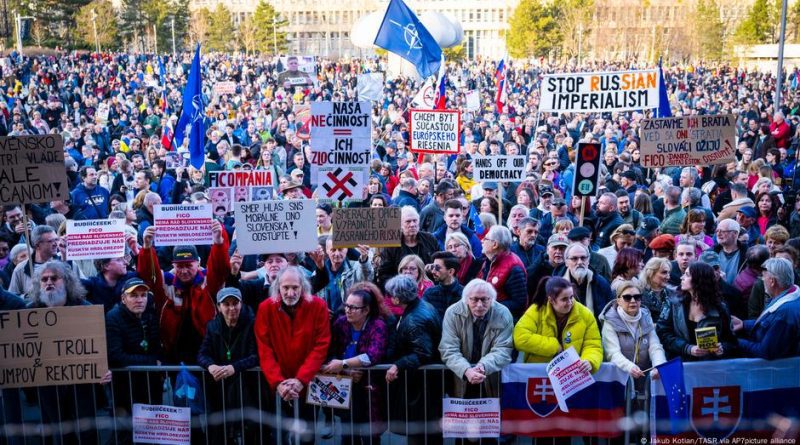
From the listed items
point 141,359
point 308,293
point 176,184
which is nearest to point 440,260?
point 308,293

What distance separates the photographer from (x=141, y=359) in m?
6.14

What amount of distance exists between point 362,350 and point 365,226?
1688 mm

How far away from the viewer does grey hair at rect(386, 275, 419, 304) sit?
20.3 ft

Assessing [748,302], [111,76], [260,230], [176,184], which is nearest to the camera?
[748,302]

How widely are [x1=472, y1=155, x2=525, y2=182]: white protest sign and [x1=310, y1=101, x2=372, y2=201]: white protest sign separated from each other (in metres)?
2.09

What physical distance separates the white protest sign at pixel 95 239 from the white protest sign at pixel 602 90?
18.1ft

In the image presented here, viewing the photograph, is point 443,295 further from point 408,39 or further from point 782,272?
point 408,39

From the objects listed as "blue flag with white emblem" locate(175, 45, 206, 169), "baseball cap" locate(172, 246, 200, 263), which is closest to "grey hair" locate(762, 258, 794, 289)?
"baseball cap" locate(172, 246, 200, 263)

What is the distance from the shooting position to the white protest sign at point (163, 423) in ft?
19.5

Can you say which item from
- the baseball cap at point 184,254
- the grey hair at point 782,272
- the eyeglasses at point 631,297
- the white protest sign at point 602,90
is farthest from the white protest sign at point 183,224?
the white protest sign at point 602,90

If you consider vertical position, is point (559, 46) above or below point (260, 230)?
above

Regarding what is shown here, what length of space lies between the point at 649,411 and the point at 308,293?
237 centimetres

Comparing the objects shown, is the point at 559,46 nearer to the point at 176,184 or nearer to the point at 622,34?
the point at 622,34

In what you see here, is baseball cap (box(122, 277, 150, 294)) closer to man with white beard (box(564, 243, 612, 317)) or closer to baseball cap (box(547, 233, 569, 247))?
man with white beard (box(564, 243, 612, 317))
